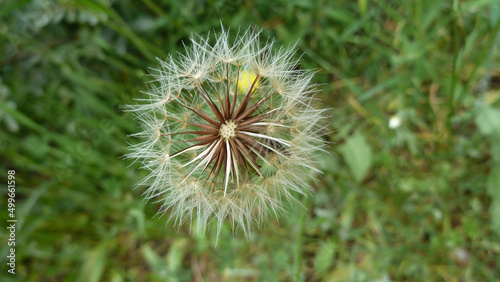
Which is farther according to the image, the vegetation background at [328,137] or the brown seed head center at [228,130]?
the vegetation background at [328,137]

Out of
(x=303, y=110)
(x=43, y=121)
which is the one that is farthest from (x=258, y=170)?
(x=43, y=121)

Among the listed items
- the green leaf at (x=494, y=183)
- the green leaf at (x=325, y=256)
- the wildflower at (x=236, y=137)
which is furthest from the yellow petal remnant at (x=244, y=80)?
the green leaf at (x=494, y=183)

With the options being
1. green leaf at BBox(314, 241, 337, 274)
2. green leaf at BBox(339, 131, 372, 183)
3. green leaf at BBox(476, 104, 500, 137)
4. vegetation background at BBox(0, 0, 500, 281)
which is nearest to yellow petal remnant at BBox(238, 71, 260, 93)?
vegetation background at BBox(0, 0, 500, 281)

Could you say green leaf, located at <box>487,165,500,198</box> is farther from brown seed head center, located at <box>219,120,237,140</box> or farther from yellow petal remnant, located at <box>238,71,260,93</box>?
brown seed head center, located at <box>219,120,237,140</box>

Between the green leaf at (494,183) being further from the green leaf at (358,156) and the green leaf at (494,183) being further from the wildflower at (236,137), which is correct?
the wildflower at (236,137)

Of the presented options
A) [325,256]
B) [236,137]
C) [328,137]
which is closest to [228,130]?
[236,137]

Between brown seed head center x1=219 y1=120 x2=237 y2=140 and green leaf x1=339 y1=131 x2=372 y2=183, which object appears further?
green leaf x1=339 y1=131 x2=372 y2=183

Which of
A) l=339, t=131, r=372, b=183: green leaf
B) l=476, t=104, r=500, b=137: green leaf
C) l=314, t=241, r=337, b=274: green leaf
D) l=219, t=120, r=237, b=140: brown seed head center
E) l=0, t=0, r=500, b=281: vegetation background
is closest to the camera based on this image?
l=219, t=120, r=237, b=140: brown seed head center

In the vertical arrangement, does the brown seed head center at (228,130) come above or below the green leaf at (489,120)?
below
